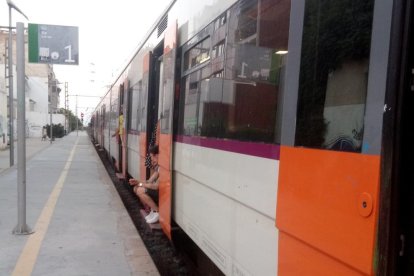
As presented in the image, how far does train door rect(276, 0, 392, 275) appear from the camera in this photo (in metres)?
1.58

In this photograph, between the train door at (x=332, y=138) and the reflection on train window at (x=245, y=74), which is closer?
the train door at (x=332, y=138)

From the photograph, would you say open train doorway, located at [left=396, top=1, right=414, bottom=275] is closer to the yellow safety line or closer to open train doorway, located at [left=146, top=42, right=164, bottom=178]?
the yellow safety line

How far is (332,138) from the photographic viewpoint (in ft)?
6.03

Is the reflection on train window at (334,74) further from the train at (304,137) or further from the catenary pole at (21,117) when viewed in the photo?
the catenary pole at (21,117)

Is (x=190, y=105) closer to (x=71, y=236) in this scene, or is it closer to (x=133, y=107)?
(x=71, y=236)

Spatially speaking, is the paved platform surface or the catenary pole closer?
the paved platform surface

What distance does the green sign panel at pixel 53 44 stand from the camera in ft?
19.6

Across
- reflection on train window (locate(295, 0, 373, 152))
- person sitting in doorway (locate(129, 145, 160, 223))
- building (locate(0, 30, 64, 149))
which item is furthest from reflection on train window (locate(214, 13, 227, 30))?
building (locate(0, 30, 64, 149))

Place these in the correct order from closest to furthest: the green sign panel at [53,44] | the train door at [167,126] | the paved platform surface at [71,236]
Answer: the paved platform surface at [71,236] < the train door at [167,126] < the green sign panel at [53,44]

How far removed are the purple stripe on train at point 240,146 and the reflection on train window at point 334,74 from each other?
351 mm

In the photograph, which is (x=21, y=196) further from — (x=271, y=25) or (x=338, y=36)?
(x=338, y=36)

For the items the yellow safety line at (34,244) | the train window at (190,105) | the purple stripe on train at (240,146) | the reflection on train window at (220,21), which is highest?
the reflection on train window at (220,21)

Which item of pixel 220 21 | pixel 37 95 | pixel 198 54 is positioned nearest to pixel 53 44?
pixel 198 54

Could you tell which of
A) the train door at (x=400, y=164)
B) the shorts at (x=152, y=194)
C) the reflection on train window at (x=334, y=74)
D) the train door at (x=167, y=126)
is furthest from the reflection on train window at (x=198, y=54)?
the train door at (x=400, y=164)
